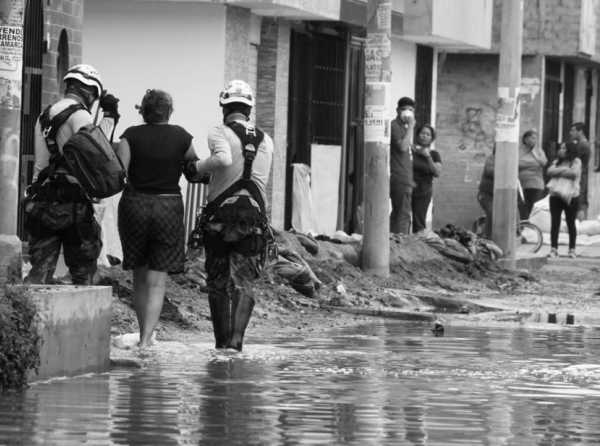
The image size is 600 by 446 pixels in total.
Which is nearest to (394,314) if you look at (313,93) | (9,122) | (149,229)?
(149,229)

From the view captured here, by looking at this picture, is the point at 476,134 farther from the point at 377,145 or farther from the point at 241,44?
the point at 377,145

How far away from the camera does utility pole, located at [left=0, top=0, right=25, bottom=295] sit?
519 inches

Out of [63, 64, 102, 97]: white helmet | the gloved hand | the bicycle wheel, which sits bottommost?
the bicycle wheel

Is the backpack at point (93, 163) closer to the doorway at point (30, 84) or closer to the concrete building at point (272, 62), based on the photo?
the doorway at point (30, 84)

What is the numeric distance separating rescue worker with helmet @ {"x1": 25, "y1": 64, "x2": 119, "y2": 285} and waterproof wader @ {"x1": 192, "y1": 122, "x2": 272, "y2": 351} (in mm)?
882

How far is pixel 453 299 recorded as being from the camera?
64.4ft

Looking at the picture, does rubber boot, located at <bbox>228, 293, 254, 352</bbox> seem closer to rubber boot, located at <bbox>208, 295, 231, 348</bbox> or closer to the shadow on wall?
rubber boot, located at <bbox>208, 295, 231, 348</bbox>

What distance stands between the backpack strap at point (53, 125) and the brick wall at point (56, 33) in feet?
19.1

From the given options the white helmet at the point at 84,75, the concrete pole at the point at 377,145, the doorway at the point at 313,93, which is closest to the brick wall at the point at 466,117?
the doorway at the point at 313,93

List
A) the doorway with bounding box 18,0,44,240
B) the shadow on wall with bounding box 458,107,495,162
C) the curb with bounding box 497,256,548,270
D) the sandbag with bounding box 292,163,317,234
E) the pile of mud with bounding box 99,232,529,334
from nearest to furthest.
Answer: the pile of mud with bounding box 99,232,529,334 < the doorway with bounding box 18,0,44,240 < the sandbag with bounding box 292,163,317,234 < the curb with bounding box 497,256,548,270 < the shadow on wall with bounding box 458,107,495,162

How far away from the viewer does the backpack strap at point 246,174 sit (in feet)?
44.0

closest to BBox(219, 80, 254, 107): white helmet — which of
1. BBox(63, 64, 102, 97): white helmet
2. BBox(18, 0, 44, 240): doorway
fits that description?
BBox(63, 64, 102, 97): white helmet

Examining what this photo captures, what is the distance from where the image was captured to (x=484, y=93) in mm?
37969

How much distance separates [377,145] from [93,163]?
9.20 meters
